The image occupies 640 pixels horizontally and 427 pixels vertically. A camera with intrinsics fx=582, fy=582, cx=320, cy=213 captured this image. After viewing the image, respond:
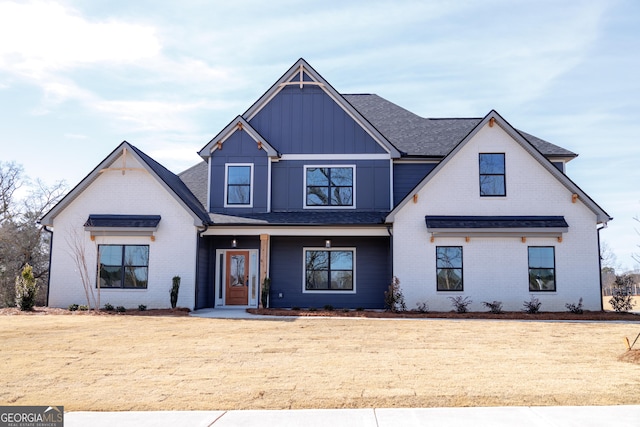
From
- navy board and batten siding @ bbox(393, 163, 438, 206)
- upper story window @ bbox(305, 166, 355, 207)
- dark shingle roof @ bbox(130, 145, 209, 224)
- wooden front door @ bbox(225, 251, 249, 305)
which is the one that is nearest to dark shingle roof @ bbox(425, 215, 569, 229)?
navy board and batten siding @ bbox(393, 163, 438, 206)

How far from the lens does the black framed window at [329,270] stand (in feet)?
71.2

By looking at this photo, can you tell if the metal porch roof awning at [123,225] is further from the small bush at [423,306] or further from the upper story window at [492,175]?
the upper story window at [492,175]

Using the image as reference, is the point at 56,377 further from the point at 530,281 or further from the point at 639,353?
the point at 530,281

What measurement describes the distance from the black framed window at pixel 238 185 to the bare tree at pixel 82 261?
5.36m

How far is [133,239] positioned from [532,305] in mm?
13755

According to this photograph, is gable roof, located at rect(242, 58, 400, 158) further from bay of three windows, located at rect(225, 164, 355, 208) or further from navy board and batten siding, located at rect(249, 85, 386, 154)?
bay of three windows, located at rect(225, 164, 355, 208)

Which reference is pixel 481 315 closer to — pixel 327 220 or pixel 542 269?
pixel 542 269

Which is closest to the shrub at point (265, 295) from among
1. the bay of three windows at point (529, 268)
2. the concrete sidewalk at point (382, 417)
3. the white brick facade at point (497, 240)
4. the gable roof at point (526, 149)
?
the white brick facade at point (497, 240)

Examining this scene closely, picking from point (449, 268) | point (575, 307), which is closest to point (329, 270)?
point (449, 268)

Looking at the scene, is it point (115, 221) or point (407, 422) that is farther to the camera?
point (115, 221)

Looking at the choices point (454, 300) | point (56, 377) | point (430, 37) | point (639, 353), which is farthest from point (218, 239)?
point (639, 353)

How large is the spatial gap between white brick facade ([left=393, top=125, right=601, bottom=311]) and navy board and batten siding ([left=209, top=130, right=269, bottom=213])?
5.44 m

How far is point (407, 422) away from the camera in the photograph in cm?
629

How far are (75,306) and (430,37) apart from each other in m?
14.5
